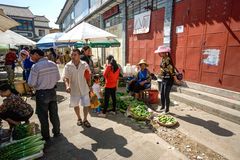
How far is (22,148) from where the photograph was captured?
2.94 meters

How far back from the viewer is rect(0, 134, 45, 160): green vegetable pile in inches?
111

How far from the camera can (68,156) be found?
3.18 metres

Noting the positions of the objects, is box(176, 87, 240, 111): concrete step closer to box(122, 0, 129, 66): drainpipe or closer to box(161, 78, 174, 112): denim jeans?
box(161, 78, 174, 112): denim jeans

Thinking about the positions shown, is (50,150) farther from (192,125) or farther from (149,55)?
(149,55)

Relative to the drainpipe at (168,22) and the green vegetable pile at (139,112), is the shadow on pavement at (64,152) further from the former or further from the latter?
the drainpipe at (168,22)

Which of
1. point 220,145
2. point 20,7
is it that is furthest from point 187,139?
point 20,7

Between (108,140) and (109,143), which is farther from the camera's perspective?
(108,140)

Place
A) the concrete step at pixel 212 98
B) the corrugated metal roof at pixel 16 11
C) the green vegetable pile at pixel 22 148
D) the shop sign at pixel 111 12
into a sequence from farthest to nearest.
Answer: the corrugated metal roof at pixel 16 11, the shop sign at pixel 111 12, the concrete step at pixel 212 98, the green vegetable pile at pixel 22 148

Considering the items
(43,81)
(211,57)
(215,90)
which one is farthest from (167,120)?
(43,81)

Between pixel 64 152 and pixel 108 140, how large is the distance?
950mm

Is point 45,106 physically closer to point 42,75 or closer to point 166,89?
point 42,75

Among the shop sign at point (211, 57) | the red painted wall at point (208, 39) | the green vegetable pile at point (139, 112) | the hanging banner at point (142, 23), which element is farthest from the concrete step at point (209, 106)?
the hanging banner at point (142, 23)

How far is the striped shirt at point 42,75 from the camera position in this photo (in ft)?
10.6

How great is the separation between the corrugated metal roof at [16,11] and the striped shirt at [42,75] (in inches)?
1669
